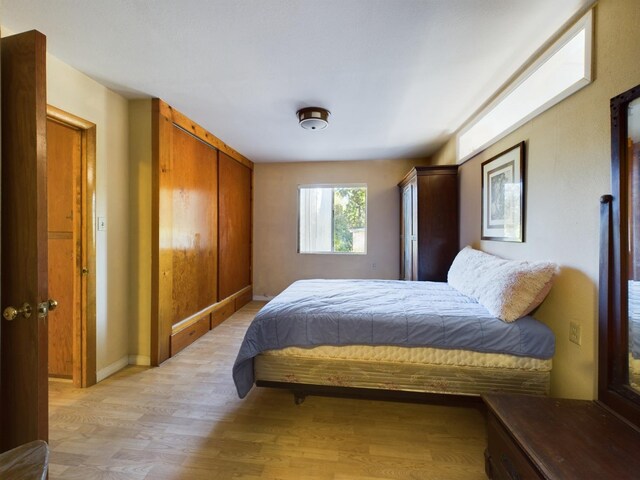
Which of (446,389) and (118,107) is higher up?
(118,107)

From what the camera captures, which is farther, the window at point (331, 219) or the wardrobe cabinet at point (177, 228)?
the window at point (331, 219)

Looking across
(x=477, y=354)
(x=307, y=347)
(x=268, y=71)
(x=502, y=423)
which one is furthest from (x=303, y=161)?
(x=502, y=423)

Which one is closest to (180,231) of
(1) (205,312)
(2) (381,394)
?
(1) (205,312)

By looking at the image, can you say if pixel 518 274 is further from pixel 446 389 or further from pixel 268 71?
pixel 268 71

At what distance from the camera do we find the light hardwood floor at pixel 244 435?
4.64ft

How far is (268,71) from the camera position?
2.01 meters

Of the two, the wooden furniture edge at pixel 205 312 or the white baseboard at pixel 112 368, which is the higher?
the wooden furniture edge at pixel 205 312

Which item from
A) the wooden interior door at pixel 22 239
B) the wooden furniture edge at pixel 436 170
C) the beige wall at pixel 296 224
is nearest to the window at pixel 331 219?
the beige wall at pixel 296 224

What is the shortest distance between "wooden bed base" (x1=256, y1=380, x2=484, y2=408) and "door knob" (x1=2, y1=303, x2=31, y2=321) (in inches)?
50.6

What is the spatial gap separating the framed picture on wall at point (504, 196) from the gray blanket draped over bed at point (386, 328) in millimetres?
685

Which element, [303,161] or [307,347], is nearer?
[307,347]

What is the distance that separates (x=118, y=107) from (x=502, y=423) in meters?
3.41

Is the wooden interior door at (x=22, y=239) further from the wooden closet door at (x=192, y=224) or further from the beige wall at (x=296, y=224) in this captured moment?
the beige wall at (x=296, y=224)

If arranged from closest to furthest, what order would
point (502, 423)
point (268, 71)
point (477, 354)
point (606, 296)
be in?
1. point (502, 423)
2. point (606, 296)
3. point (477, 354)
4. point (268, 71)
